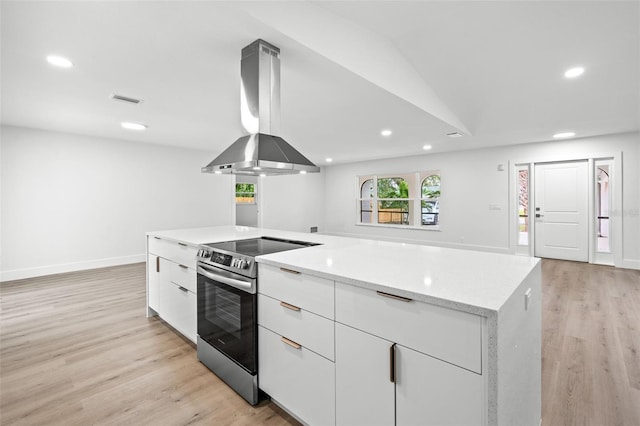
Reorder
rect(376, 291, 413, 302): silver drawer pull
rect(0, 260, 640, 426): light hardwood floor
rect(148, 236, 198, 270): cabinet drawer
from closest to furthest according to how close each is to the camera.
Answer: rect(376, 291, 413, 302): silver drawer pull, rect(0, 260, 640, 426): light hardwood floor, rect(148, 236, 198, 270): cabinet drawer

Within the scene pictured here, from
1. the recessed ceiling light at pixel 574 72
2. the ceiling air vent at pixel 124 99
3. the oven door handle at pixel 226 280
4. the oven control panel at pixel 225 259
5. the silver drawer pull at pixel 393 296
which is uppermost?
the recessed ceiling light at pixel 574 72

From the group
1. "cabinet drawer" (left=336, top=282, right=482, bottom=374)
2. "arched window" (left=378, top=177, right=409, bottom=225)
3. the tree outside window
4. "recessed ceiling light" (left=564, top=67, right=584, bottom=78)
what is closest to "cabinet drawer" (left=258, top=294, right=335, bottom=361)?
"cabinet drawer" (left=336, top=282, right=482, bottom=374)

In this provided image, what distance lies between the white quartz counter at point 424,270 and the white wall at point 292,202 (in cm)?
579

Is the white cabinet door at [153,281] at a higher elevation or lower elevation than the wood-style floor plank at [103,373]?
higher

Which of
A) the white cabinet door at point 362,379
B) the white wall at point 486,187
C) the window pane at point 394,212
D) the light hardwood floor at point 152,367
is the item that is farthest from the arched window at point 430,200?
the white cabinet door at point 362,379

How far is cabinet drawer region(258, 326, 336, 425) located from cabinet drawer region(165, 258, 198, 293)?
874 millimetres

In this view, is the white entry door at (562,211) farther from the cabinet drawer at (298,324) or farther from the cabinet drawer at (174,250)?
the cabinet drawer at (174,250)

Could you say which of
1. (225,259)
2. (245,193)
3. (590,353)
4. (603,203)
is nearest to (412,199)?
(603,203)

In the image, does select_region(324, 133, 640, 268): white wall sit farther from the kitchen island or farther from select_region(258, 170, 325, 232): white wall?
the kitchen island

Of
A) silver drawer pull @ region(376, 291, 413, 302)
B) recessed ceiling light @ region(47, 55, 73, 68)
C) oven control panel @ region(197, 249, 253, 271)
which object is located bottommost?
silver drawer pull @ region(376, 291, 413, 302)

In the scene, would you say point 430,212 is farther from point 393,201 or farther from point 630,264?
point 630,264

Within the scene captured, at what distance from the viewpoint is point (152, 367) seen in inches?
86.6

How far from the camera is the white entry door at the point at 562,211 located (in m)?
5.48

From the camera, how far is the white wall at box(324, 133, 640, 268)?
508 centimetres
